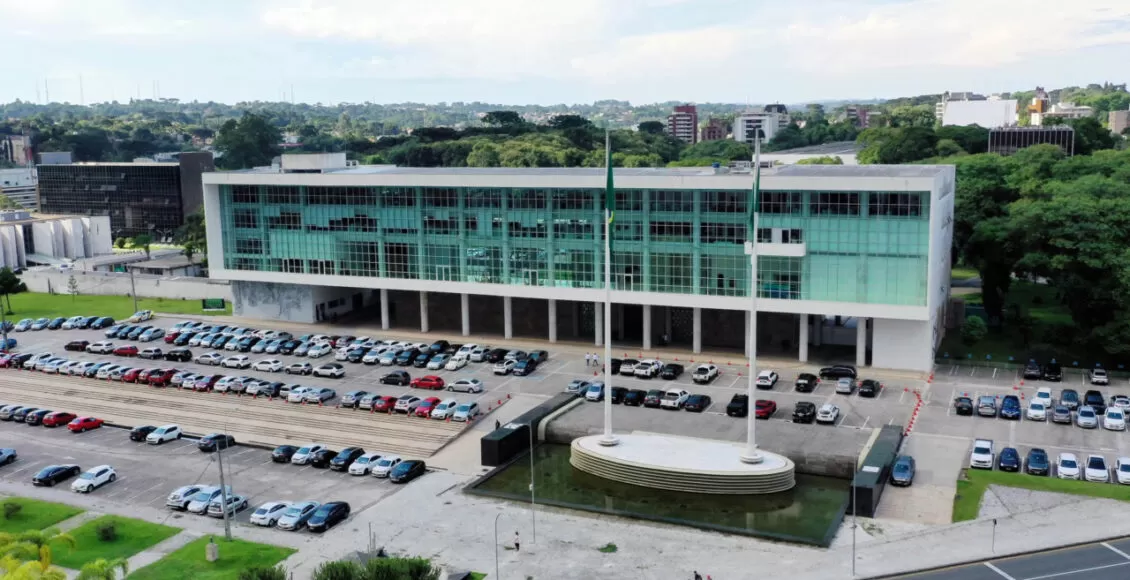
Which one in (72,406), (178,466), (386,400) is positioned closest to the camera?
(178,466)

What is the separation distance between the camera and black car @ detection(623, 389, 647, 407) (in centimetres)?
6562

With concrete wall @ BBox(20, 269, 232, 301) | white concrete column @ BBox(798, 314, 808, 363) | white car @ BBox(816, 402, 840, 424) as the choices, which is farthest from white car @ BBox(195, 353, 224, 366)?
white car @ BBox(816, 402, 840, 424)

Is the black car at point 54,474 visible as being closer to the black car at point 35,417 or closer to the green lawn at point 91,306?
the black car at point 35,417

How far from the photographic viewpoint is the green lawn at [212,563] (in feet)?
140

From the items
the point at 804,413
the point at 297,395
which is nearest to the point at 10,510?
the point at 297,395

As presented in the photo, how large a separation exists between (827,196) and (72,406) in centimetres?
5342

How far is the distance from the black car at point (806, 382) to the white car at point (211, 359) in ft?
141

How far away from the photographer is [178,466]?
188ft

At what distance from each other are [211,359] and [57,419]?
1457cm

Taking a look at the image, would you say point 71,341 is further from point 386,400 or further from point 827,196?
point 827,196

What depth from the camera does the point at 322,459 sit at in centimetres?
5641

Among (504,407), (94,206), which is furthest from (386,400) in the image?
(94,206)

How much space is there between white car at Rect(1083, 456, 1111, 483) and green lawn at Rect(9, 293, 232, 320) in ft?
253

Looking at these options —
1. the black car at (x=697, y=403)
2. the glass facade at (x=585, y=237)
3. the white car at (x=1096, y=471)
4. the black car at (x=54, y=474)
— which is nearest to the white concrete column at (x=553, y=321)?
the glass facade at (x=585, y=237)
